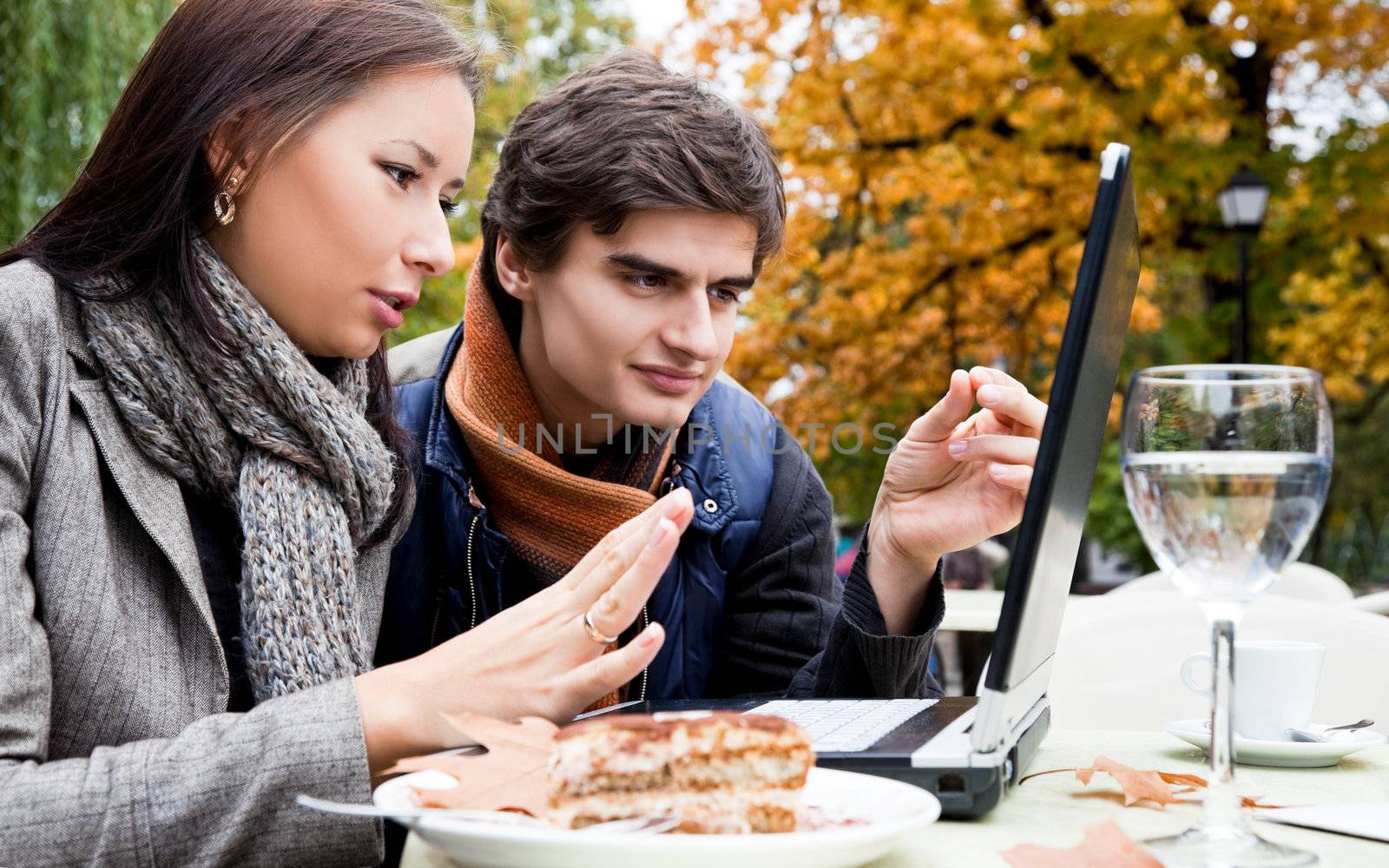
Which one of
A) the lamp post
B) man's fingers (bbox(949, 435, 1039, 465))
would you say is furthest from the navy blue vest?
the lamp post

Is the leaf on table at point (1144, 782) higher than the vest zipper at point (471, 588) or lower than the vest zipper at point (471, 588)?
lower

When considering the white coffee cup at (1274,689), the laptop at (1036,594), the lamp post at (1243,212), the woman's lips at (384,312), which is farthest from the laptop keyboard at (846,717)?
the lamp post at (1243,212)

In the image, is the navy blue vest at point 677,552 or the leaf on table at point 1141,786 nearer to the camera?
the leaf on table at point 1141,786

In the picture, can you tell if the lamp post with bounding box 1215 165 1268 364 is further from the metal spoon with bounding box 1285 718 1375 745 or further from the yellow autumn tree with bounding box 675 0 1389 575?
the metal spoon with bounding box 1285 718 1375 745

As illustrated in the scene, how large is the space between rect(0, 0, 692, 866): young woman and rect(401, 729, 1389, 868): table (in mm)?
278

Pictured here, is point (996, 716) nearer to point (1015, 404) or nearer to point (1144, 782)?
point (1144, 782)

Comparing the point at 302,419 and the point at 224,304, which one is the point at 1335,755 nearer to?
the point at 302,419

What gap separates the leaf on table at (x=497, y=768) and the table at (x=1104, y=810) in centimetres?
5

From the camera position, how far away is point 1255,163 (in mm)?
8594

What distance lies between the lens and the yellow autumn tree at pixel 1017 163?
340 inches

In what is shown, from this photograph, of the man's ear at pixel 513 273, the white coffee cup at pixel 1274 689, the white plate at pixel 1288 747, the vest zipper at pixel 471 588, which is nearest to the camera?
the white plate at pixel 1288 747

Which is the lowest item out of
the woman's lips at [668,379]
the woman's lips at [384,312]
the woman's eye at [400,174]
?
the woman's lips at [668,379]

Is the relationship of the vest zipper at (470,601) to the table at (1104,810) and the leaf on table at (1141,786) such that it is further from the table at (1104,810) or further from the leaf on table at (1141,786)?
the leaf on table at (1141,786)

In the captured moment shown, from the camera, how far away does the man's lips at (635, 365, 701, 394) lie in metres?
2.25
